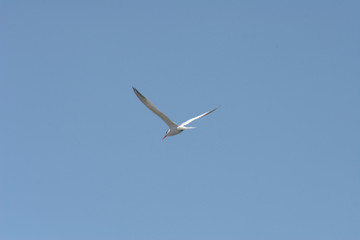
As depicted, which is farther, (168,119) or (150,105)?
(168,119)

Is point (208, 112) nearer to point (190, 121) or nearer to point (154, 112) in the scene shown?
point (190, 121)

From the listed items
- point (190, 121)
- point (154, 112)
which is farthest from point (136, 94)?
point (190, 121)

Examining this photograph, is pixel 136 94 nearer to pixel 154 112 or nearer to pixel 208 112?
pixel 154 112

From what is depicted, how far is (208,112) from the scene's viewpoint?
42.8m

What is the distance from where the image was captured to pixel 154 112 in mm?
40844

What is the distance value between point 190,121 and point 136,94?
433cm

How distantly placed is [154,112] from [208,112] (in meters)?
3.89

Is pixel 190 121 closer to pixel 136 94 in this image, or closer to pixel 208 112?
pixel 208 112

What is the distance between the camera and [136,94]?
132 ft

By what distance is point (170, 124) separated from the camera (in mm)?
41594

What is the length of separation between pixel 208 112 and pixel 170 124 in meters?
2.79

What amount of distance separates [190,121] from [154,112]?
9.43 feet

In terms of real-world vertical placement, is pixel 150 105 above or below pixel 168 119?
above

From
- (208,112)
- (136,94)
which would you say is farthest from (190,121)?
(136,94)
